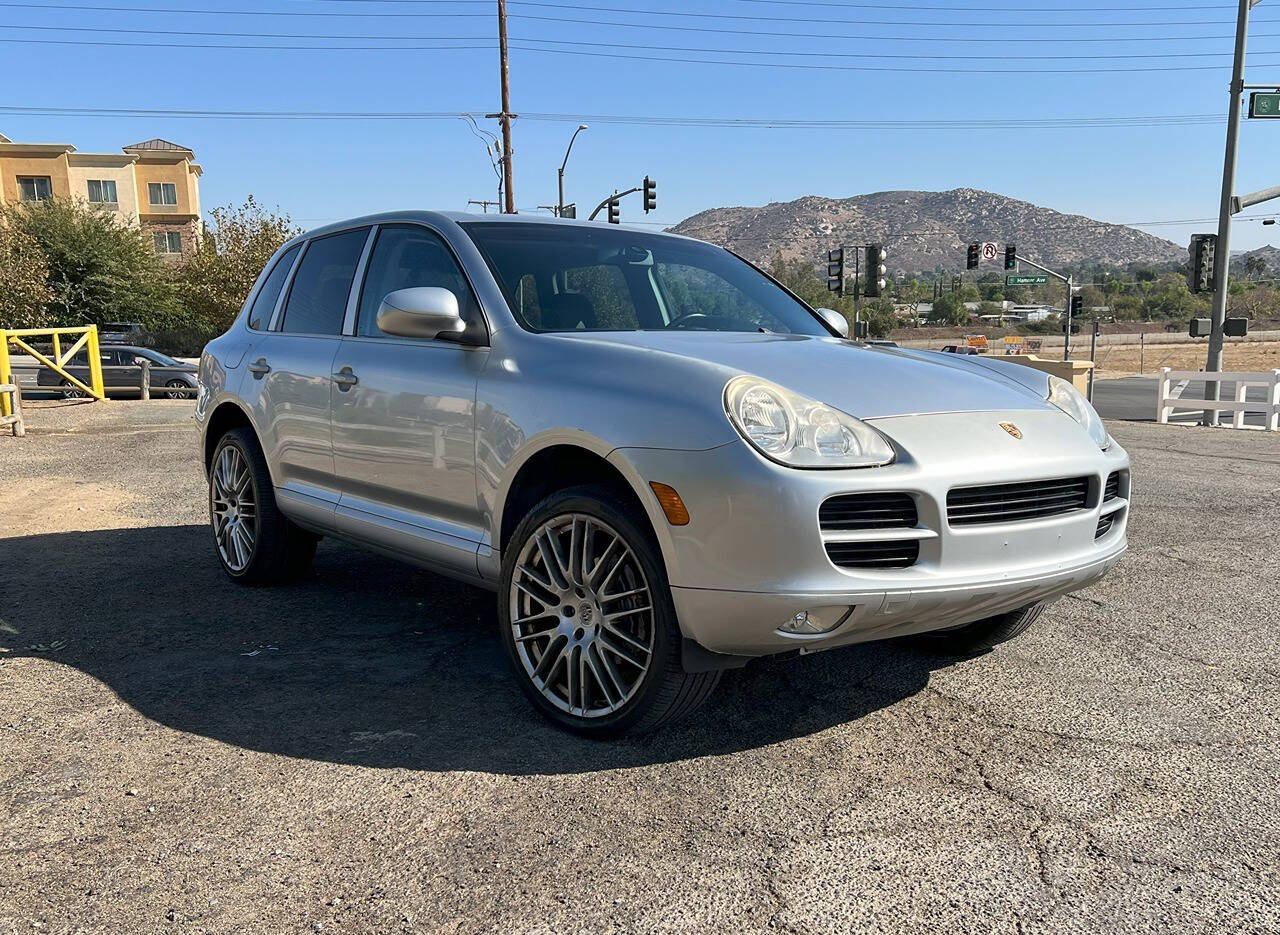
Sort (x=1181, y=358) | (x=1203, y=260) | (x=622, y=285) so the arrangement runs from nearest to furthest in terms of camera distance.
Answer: (x=622, y=285) → (x=1203, y=260) → (x=1181, y=358)

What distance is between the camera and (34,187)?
218ft

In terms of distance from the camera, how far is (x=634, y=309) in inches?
171

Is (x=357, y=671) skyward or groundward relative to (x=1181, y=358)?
skyward

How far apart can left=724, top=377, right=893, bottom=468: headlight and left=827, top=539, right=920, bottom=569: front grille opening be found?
0.74 ft

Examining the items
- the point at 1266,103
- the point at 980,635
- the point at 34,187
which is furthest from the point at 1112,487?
the point at 34,187

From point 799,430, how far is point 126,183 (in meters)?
77.7

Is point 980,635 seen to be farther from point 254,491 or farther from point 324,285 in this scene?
point 254,491

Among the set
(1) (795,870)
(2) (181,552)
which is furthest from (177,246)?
(1) (795,870)

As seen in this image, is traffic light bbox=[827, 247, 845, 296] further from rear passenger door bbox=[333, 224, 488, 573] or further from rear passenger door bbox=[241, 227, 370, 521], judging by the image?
rear passenger door bbox=[333, 224, 488, 573]

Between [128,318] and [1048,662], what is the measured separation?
184 ft

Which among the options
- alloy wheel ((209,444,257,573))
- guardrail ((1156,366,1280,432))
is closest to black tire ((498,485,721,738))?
alloy wheel ((209,444,257,573))

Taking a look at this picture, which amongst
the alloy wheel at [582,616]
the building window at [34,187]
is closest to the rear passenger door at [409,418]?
the alloy wheel at [582,616]

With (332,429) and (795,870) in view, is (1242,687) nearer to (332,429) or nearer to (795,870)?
(795,870)

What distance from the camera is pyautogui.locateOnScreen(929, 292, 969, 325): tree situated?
376ft
